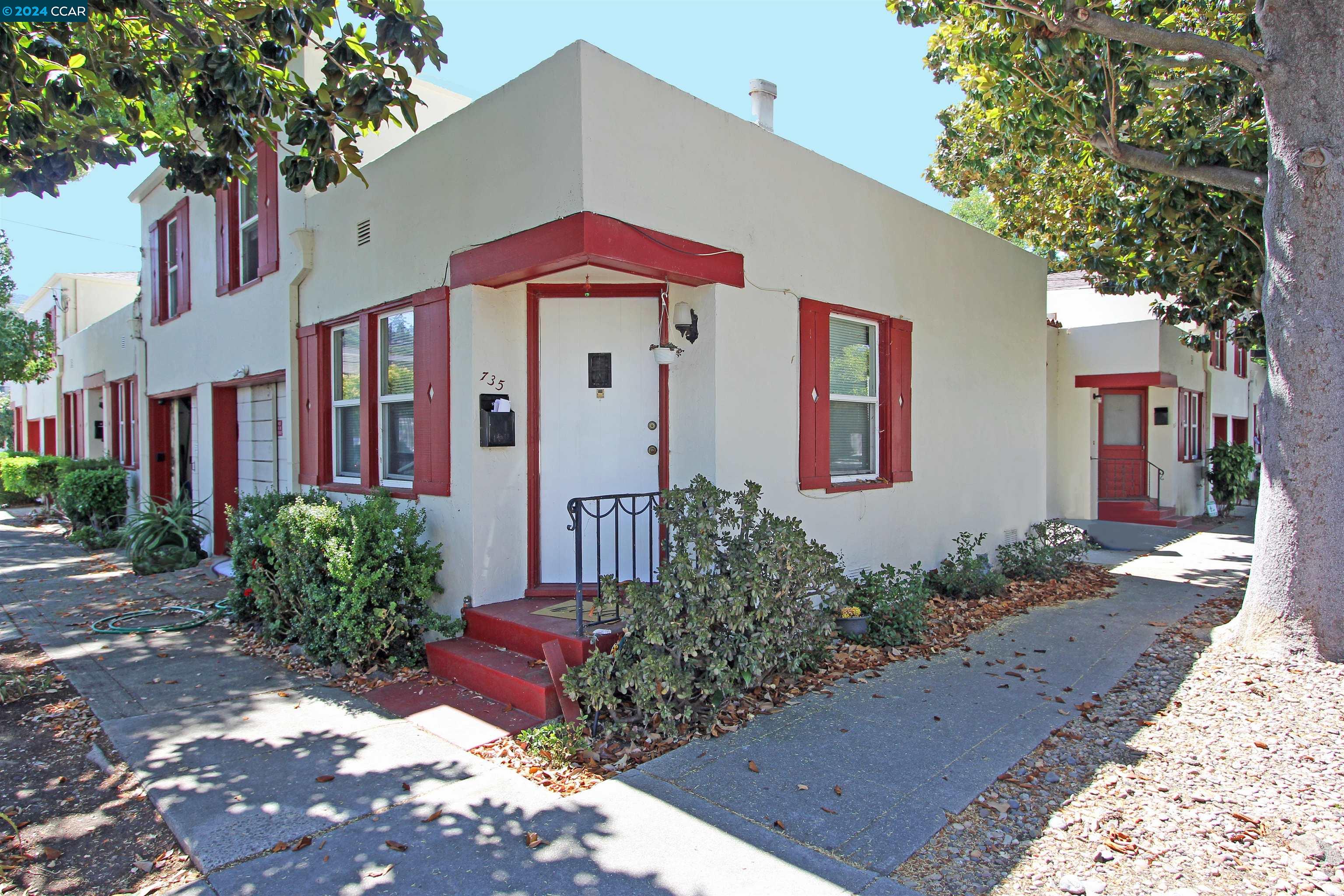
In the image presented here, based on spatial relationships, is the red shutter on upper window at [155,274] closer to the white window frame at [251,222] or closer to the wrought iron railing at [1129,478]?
the white window frame at [251,222]

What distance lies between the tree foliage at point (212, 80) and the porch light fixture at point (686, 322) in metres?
2.12

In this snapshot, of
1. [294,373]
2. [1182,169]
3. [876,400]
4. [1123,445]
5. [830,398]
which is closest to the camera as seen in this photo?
[830,398]

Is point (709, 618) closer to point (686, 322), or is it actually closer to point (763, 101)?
point (686, 322)

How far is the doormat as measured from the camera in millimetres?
5215

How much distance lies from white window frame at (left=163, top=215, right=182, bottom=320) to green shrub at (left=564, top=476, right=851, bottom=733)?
9.82 metres

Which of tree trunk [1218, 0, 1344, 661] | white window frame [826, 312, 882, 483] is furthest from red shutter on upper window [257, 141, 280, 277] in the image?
tree trunk [1218, 0, 1344, 661]

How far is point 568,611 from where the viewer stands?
5359 mm

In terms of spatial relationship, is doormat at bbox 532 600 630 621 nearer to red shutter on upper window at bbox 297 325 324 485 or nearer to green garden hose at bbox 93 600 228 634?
red shutter on upper window at bbox 297 325 324 485

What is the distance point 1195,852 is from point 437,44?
6033mm

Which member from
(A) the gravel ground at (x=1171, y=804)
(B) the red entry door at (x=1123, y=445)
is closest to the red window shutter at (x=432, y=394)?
(A) the gravel ground at (x=1171, y=804)

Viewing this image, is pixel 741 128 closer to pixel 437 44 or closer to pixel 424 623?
pixel 437 44

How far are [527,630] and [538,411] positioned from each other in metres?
1.67

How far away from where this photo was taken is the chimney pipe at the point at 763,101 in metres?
7.12

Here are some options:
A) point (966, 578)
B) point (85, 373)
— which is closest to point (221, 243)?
point (966, 578)
